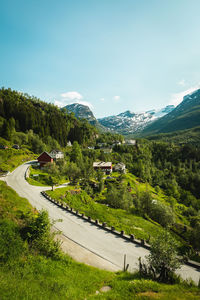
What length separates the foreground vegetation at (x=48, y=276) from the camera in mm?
8690

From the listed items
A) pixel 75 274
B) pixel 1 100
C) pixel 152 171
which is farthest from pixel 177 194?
pixel 1 100

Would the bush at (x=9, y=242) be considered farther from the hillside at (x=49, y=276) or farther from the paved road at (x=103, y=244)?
the paved road at (x=103, y=244)

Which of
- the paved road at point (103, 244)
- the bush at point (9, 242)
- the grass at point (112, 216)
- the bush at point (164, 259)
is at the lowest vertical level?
the grass at point (112, 216)

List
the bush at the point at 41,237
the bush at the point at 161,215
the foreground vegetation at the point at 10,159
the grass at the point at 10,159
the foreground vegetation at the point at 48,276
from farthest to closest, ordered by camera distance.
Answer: the grass at the point at 10,159 → the foreground vegetation at the point at 10,159 → the bush at the point at 161,215 → the bush at the point at 41,237 → the foreground vegetation at the point at 48,276

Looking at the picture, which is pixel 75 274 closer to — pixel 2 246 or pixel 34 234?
pixel 34 234

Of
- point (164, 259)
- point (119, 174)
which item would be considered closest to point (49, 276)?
point (164, 259)

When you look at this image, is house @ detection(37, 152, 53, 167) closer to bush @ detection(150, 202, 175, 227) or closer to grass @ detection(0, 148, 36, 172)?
grass @ detection(0, 148, 36, 172)

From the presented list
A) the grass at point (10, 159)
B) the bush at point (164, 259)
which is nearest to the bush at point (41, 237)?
the bush at point (164, 259)

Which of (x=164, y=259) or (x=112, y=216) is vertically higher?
(x=164, y=259)

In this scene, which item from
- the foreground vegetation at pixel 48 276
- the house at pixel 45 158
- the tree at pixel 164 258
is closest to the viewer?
the foreground vegetation at pixel 48 276

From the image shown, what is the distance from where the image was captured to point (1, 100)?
129875mm

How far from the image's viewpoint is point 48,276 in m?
Answer: 10.4

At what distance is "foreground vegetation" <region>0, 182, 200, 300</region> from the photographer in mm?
8690

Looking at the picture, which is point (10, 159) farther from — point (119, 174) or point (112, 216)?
point (119, 174)
